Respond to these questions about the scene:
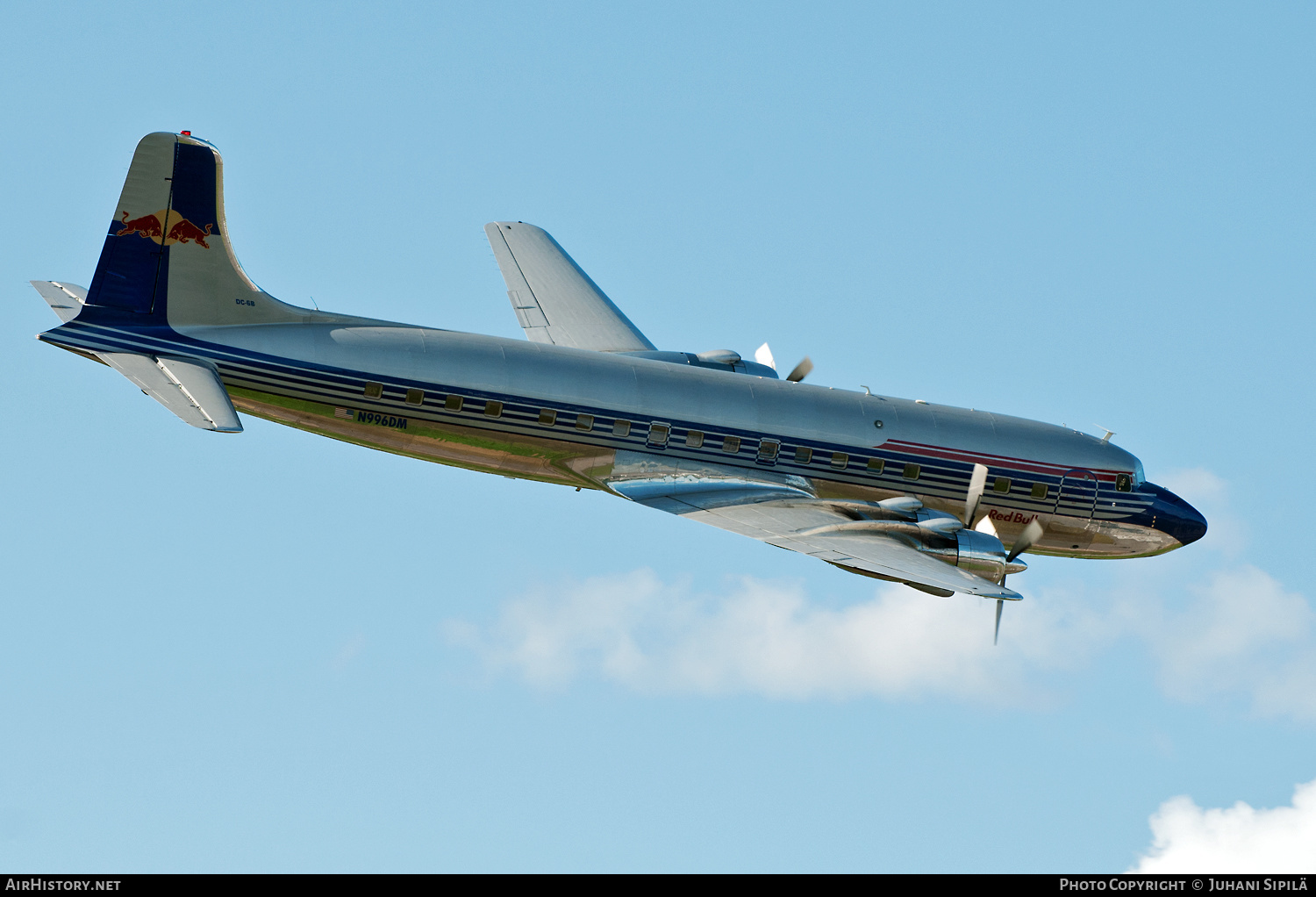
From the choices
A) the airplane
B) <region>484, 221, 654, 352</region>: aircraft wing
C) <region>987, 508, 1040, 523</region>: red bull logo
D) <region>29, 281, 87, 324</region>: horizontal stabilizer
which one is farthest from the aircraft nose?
<region>29, 281, 87, 324</region>: horizontal stabilizer

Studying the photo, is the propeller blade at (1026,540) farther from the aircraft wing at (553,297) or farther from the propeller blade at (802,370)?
the aircraft wing at (553,297)

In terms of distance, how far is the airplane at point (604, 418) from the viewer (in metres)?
33.3

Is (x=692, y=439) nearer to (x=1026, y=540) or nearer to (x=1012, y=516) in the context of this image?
(x=1026, y=540)

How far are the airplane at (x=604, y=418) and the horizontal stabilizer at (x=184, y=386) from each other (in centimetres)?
7

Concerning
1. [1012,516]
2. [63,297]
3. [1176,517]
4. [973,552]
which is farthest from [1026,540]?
[63,297]

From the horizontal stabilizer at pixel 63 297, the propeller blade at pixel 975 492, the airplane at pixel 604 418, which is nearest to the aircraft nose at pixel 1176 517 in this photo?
the airplane at pixel 604 418

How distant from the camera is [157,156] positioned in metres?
33.1

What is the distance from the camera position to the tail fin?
109 ft

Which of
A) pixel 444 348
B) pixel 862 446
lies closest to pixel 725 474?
pixel 862 446

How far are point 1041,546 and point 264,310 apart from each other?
21.2 meters

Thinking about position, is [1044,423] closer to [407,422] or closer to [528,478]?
[528,478]

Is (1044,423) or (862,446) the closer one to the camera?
(862,446)

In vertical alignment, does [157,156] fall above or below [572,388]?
above

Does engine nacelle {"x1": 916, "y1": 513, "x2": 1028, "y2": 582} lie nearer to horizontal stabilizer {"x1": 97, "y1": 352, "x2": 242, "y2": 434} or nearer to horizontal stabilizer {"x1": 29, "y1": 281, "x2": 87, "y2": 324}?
horizontal stabilizer {"x1": 97, "y1": 352, "x2": 242, "y2": 434}
